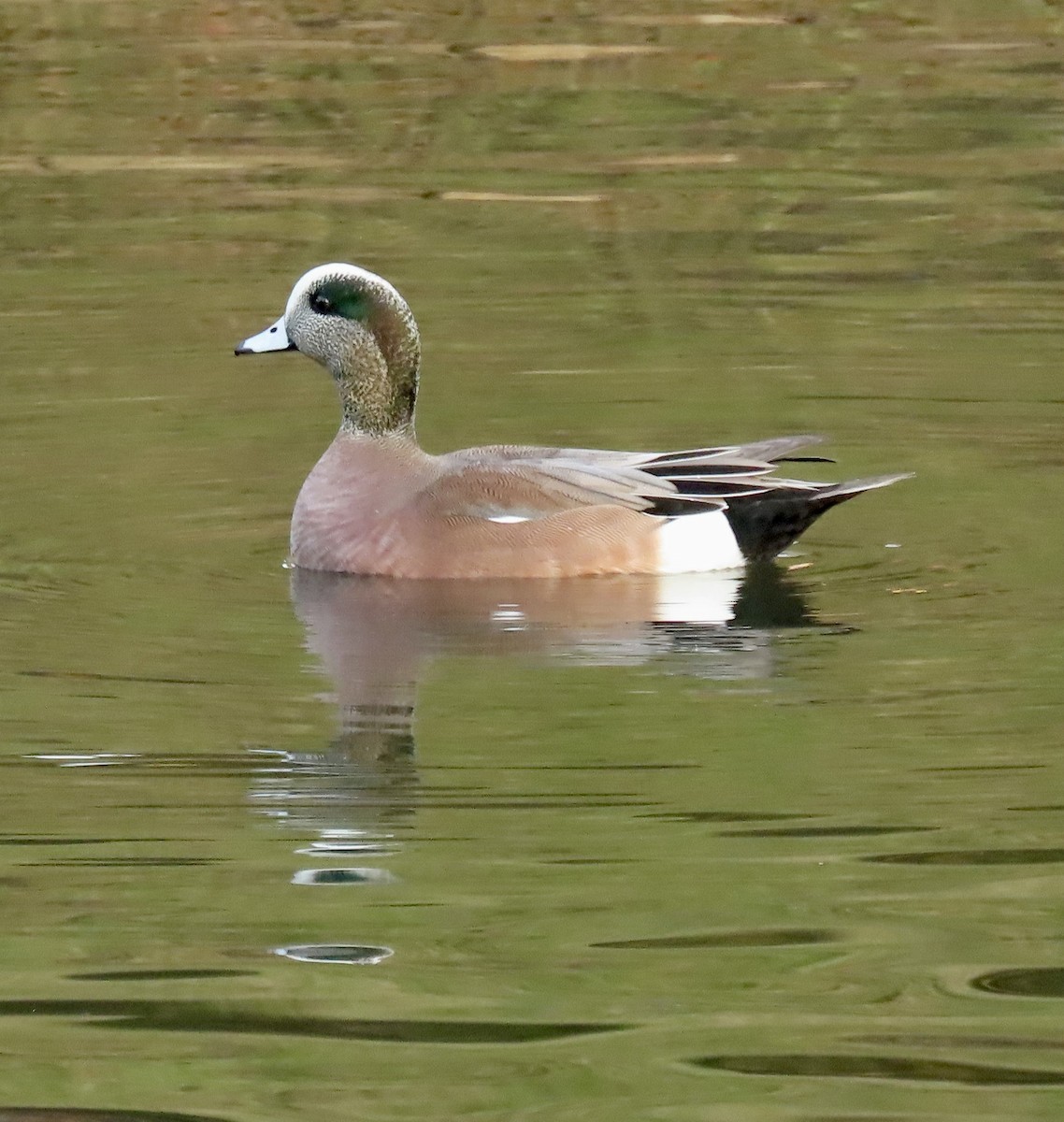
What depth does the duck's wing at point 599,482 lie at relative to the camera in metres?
8.30

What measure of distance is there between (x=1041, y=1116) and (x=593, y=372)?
277 inches

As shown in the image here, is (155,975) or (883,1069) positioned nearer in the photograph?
(883,1069)

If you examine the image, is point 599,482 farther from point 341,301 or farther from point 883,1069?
point 883,1069

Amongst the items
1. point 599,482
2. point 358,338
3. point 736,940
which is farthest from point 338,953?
point 358,338

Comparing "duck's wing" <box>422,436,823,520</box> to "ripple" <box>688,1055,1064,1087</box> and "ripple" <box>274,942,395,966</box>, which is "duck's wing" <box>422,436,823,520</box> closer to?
"ripple" <box>274,942,395,966</box>

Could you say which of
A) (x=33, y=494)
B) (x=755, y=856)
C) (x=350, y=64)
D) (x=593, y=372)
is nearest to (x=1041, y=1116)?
(x=755, y=856)

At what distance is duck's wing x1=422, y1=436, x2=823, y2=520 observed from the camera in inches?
327

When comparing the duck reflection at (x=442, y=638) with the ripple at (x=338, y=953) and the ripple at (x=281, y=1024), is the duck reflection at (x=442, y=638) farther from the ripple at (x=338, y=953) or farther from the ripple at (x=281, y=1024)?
the ripple at (x=281, y=1024)

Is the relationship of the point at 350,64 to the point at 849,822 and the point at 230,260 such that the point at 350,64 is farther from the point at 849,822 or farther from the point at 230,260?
the point at 849,822

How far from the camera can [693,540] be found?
8.40 m

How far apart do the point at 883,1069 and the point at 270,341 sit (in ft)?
16.5

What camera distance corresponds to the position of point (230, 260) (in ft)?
42.7

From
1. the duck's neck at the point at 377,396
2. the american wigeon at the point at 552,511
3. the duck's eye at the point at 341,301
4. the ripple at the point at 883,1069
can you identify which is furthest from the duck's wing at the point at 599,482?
the ripple at the point at 883,1069

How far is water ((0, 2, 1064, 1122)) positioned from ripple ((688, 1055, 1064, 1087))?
0.4 inches
